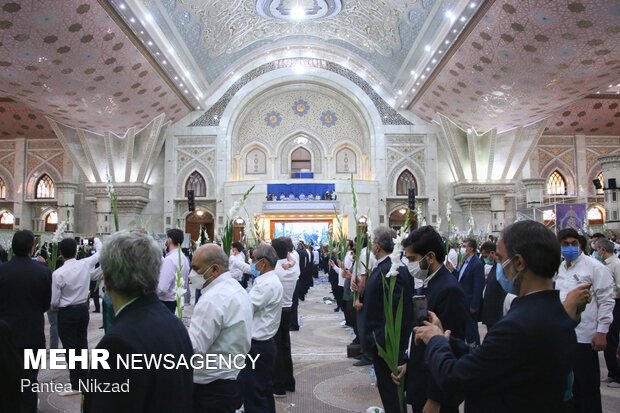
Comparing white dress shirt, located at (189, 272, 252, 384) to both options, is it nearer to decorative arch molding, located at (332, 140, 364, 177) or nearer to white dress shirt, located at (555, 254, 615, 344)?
white dress shirt, located at (555, 254, 615, 344)

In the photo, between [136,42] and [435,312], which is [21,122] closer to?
[136,42]

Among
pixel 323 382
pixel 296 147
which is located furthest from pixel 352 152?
pixel 323 382

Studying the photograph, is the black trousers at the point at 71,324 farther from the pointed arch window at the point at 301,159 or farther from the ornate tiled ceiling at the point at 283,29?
the pointed arch window at the point at 301,159

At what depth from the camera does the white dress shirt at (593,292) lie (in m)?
3.37

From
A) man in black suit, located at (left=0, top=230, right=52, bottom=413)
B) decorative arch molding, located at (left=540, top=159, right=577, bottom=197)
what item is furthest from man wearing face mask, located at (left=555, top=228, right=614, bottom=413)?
decorative arch molding, located at (left=540, top=159, right=577, bottom=197)

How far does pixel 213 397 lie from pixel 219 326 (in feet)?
1.11

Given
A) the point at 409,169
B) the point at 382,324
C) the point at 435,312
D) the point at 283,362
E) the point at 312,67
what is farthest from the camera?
the point at 312,67

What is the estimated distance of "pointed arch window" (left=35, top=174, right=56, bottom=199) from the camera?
69.6 ft

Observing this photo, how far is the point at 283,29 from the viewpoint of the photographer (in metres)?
20.2

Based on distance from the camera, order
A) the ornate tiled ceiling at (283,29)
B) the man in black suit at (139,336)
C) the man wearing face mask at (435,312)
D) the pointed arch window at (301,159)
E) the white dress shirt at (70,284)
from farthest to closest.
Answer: the pointed arch window at (301,159) < the ornate tiled ceiling at (283,29) < the white dress shirt at (70,284) < the man wearing face mask at (435,312) < the man in black suit at (139,336)

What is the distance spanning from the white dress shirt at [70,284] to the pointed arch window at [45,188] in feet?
62.7

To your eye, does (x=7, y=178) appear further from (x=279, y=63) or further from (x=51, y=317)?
(x=51, y=317)

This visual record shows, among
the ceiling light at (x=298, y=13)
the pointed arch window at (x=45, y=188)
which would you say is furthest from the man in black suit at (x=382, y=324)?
the pointed arch window at (x=45, y=188)

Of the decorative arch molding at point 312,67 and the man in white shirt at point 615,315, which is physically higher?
the decorative arch molding at point 312,67
